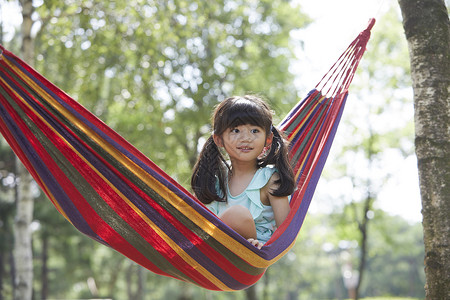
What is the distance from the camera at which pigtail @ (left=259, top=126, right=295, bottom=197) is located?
2053 millimetres

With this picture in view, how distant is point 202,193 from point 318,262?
3763cm

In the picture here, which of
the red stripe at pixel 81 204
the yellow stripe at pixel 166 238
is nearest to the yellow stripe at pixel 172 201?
the yellow stripe at pixel 166 238

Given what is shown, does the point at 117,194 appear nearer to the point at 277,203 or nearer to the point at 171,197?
the point at 171,197

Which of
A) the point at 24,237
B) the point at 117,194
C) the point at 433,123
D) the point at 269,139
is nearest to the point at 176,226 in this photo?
the point at 117,194

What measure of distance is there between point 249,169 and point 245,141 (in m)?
0.16

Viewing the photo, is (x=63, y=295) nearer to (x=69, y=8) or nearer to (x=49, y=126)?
(x=69, y=8)

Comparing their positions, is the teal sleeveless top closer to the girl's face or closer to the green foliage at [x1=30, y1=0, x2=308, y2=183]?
the girl's face

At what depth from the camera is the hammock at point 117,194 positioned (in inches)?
74.3

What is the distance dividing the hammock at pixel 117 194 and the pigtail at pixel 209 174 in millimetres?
278

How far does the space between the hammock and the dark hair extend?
6.0 inches

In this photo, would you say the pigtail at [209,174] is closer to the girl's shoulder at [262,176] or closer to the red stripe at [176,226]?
the girl's shoulder at [262,176]

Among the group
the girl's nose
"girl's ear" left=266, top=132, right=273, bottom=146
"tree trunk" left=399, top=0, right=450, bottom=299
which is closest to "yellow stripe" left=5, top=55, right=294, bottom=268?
the girl's nose

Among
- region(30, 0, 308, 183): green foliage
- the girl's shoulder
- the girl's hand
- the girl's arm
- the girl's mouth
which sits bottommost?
the girl's hand

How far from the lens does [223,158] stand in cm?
227
